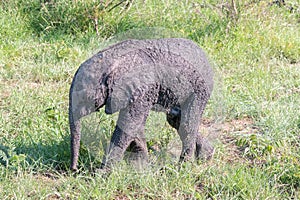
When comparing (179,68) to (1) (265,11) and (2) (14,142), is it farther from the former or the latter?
(1) (265,11)

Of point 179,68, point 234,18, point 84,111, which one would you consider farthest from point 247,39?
point 84,111

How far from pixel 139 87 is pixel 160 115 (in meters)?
0.63

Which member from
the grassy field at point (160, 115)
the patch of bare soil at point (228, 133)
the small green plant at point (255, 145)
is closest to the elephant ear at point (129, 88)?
the grassy field at point (160, 115)

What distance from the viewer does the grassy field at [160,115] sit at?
4.09 m

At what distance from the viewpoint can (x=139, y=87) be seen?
3.78 m

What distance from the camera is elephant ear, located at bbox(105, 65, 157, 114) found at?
12.3 feet

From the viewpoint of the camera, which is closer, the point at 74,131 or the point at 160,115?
the point at 74,131

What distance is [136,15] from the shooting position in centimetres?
739

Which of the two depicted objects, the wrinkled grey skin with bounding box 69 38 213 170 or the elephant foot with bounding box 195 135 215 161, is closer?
the wrinkled grey skin with bounding box 69 38 213 170

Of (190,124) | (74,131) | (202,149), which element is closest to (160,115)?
(190,124)

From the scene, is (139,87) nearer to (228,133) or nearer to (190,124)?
(190,124)

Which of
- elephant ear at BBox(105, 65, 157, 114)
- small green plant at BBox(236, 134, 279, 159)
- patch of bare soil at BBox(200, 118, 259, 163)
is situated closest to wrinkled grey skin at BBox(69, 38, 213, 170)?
elephant ear at BBox(105, 65, 157, 114)

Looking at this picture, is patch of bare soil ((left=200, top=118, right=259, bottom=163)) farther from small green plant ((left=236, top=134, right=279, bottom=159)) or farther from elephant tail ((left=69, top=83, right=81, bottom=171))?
elephant tail ((left=69, top=83, right=81, bottom=171))

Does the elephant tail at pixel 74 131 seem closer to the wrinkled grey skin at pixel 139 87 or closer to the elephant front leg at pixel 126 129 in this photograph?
the wrinkled grey skin at pixel 139 87
